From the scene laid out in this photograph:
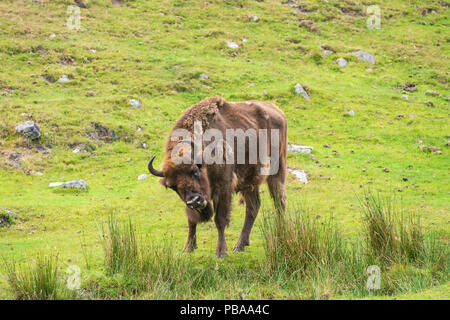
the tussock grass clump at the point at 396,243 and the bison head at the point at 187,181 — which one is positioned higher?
the bison head at the point at 187,181

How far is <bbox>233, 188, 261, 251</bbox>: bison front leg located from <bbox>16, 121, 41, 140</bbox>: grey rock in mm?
7595

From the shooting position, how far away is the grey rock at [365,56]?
2341 cm

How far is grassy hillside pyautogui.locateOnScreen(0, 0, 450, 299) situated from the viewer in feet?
35.9

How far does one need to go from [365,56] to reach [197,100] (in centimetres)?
927

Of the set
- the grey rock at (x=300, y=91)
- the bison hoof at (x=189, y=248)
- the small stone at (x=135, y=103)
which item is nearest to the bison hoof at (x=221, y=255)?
the bison hoof at (x=189, y=248)

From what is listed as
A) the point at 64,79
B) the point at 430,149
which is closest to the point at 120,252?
the point at 430,149

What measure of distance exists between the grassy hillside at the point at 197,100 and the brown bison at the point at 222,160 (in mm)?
780

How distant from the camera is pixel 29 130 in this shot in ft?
48.0

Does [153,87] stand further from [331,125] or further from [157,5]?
[157,5]

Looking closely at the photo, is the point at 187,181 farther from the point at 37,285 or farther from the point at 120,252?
the point at 37,285

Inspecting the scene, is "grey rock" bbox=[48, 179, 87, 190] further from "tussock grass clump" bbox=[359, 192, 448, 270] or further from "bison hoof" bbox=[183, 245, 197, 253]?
"tussock grass clump" bbox=[359, 192, 448, 270]

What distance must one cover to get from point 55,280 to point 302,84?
596 inches

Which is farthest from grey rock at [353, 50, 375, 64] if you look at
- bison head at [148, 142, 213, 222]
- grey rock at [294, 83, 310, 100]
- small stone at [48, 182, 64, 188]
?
bison head at [148, 142, 213, 222]

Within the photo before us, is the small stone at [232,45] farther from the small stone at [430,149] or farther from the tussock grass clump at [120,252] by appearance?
the tussock grass clump at [120,252]
